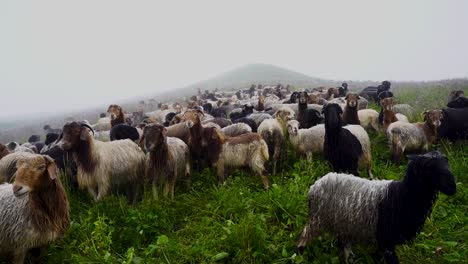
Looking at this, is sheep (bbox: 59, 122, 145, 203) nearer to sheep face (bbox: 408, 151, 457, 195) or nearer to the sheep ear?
the sheep ear

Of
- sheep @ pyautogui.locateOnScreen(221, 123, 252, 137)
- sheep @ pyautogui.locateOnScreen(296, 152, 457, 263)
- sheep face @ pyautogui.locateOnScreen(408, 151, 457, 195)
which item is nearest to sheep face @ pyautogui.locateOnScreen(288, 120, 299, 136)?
sheep @ pyautogui.locateOnScreen(221, 123, 252, 137)

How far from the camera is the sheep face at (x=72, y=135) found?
706 centimetres

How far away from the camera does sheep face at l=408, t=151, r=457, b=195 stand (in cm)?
390

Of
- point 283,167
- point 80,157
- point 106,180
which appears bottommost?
point 283,167

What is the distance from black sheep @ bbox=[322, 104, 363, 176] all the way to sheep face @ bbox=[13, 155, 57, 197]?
515 cm

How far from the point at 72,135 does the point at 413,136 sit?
7963 millimetres

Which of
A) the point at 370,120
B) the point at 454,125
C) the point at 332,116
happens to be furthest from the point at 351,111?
the point at 332,116

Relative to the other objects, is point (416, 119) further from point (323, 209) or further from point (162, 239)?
point (162, 239)

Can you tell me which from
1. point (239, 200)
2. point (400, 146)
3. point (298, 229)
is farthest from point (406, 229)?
point (400, 146)

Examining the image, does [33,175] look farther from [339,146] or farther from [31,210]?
[339,146]

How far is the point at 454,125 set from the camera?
9.20 m

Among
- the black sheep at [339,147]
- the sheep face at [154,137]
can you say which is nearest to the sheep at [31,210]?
the sheep face at [154,137]

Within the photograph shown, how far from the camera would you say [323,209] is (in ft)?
16.0

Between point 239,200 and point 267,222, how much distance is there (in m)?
0.86
